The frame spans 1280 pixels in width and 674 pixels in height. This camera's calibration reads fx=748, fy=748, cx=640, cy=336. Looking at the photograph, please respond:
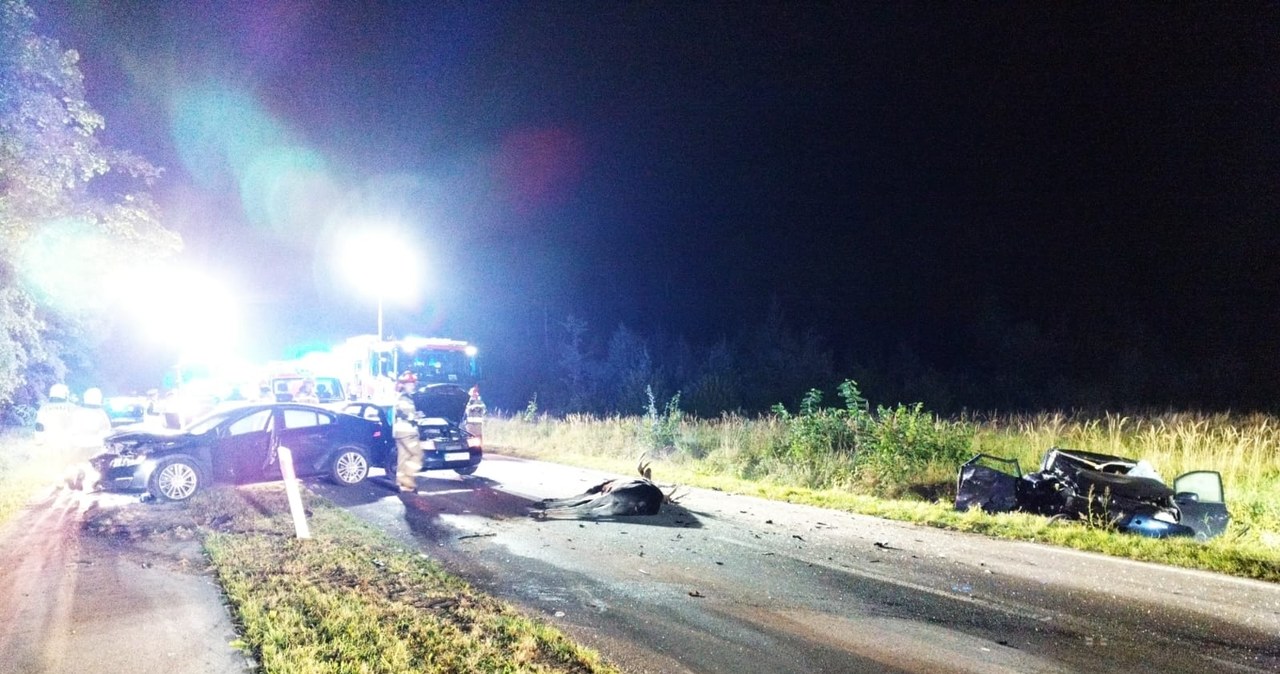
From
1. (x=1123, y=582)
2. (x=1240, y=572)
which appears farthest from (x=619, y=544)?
(x=1240, y=572)

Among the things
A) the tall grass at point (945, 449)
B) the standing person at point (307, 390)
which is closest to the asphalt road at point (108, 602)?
the tall grass at point (945, 449)

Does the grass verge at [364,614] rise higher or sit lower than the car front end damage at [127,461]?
lower

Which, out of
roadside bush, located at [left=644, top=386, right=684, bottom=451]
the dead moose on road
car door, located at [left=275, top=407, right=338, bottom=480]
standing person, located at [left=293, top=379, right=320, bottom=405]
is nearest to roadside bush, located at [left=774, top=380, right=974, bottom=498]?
the dead moose on road

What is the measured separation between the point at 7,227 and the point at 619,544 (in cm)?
1144

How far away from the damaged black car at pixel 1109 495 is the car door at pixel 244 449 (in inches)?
426

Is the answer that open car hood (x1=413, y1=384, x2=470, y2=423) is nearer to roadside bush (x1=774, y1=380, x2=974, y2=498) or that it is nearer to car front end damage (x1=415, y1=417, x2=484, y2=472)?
car front end damage (x1=415, y1=417, x2=484, y2=472)

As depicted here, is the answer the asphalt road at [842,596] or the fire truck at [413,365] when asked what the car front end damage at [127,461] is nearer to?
the asphalt road at [842,596]

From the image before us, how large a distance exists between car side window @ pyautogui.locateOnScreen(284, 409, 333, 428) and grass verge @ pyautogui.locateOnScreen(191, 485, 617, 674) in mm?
3913

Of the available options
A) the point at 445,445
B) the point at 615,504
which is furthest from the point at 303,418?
the point at 615,504

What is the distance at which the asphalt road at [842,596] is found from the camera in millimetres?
5258

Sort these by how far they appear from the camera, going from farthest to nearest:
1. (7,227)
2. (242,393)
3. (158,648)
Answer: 1. (242,393)
2. (7,227)
3. (158,648)

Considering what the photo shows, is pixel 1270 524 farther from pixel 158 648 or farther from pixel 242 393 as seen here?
pixel 242 393

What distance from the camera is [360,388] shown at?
18531 millimetres

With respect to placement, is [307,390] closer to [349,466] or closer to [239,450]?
[349,466]
